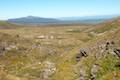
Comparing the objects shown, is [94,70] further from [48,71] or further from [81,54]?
[48,71]

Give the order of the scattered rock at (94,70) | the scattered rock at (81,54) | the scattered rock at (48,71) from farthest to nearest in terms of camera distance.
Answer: the scattered rock at (81,54) → the scattered rock at (48,71) → the scattered rock at (94,70)

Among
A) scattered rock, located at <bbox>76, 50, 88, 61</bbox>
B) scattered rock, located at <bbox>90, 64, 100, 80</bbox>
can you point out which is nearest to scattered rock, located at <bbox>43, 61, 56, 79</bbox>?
scattered rock, located at <bbox>76, 50, 88, 61</bbox>

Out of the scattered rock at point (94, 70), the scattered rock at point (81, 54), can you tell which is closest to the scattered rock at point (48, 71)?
the scattered rock at point (81, 54)

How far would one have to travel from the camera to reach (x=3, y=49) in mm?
110125

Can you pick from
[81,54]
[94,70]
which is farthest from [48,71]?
[94,70]

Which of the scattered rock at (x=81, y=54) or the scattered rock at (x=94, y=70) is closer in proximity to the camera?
the scattered rock at (x=94, y=70)

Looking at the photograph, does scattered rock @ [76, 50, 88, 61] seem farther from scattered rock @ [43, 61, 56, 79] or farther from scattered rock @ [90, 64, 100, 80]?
scattered rock @ [90, 64, 100, 80]

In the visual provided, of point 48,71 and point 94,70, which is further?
point 48,71

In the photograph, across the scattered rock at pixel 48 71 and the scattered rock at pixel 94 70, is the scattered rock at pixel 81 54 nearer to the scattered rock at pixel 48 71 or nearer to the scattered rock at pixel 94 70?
the scattered rock at pixel 48 71

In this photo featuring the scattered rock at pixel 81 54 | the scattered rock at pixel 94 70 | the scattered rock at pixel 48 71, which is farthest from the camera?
the scattered rock at pixel 81 54

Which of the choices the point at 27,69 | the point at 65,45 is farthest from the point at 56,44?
the point at 27,69

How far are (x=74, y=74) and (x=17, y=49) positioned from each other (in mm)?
59883

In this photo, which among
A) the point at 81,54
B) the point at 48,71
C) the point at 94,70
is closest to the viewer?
the point at 94,70

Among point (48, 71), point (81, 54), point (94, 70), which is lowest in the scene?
point (48, 71)
